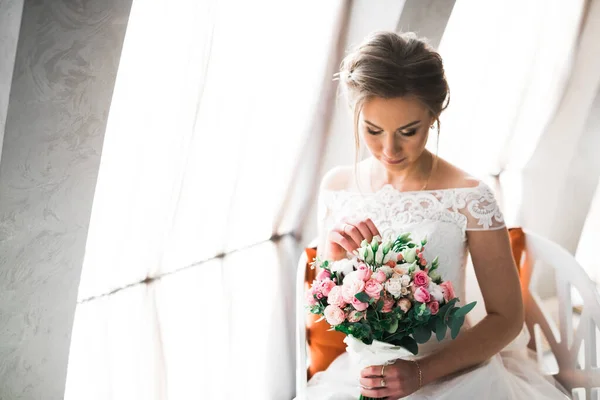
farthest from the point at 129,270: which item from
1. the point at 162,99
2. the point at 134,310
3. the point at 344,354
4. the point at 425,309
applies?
the point at 425,309

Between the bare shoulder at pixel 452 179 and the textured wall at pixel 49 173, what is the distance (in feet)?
3.22

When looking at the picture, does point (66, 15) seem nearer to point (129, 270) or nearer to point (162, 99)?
point (162, 99)

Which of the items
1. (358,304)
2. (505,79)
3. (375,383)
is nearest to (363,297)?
(358,304)

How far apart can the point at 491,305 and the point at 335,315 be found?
0.59 meters

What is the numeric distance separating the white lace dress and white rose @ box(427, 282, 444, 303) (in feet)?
1.12

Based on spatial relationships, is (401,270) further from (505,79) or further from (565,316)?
(505,79)

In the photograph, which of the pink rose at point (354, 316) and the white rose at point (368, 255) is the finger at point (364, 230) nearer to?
the white rose at point (368, 255)

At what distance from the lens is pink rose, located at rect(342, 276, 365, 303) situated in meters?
1.40

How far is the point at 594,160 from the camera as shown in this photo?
2660mm

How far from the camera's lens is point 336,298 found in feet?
4.73

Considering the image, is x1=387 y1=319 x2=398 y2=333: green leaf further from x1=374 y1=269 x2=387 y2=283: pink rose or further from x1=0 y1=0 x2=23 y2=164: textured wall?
x1=0 y1=0 x2=23 y2=164: textured wall

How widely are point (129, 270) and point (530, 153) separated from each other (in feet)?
6.02

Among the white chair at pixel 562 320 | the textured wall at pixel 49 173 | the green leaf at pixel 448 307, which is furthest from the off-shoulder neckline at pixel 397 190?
the textured wall at pixel 49 173

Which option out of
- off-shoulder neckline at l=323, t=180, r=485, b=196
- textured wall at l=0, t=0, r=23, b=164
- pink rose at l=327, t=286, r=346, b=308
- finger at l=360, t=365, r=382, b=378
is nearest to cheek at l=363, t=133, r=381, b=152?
off-shoulder neckline at l=323, t=180, r=485, b=196
